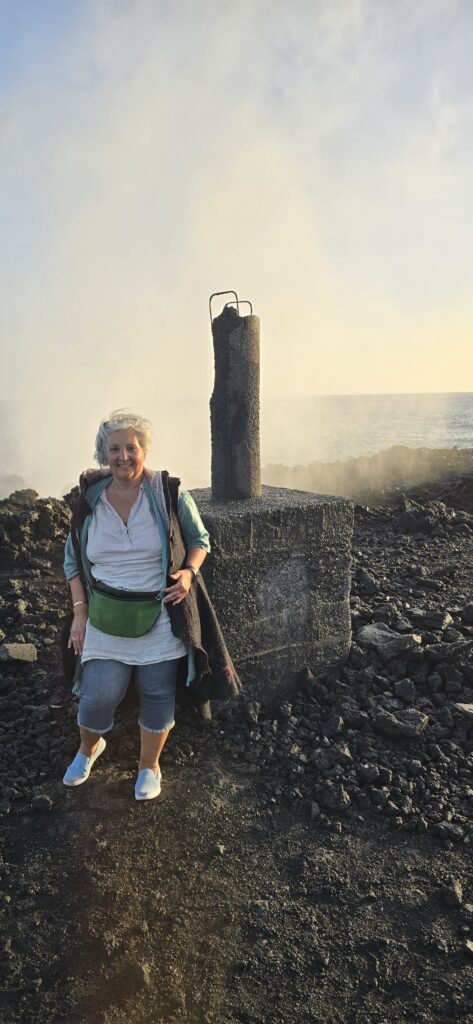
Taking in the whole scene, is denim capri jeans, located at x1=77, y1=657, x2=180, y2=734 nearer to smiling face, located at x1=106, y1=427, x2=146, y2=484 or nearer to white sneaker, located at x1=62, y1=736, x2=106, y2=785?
white sneaker, located at x1=62, y1=736, x2=106, y2=785

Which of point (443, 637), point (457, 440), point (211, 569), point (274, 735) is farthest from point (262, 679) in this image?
point (457, 440)

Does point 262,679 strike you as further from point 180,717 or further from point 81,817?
point 81,817

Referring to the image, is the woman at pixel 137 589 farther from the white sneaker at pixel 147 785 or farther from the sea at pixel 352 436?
the sea at pixel 352 436

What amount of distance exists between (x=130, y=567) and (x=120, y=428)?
648mm

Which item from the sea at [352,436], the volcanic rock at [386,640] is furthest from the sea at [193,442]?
the volcanic rock at [386,640]

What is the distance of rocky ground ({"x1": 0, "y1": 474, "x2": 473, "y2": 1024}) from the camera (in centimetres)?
248

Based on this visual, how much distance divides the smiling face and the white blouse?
12 cm

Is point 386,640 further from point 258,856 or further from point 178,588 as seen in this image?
point 178,588

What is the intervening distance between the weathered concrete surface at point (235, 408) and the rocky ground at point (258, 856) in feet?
4.56

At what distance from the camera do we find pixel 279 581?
4.39 m

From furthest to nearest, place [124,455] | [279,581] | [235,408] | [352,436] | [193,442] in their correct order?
[352,436]
[193,442]
[235,408]
[279,581]
[124,455]

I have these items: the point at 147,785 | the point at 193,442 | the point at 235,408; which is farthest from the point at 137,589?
the point at 193,442

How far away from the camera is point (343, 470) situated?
17.5m

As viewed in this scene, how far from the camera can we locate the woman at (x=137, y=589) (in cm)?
315
